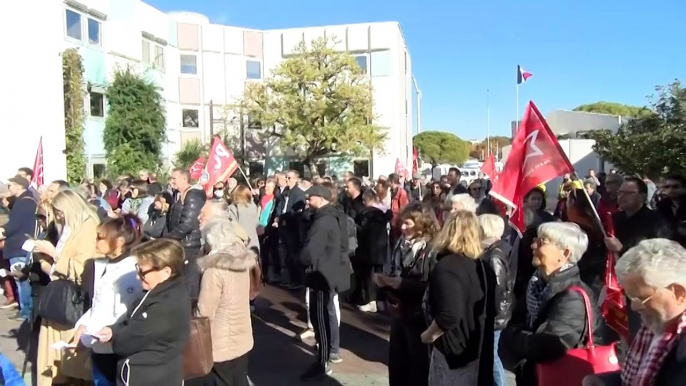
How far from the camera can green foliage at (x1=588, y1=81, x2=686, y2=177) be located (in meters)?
14.8

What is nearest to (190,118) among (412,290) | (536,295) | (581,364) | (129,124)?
(129,124)

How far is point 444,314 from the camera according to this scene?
3770mm

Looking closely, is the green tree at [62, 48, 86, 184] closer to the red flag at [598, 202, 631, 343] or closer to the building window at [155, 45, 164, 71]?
the building window at [155, 45, 164, 71]

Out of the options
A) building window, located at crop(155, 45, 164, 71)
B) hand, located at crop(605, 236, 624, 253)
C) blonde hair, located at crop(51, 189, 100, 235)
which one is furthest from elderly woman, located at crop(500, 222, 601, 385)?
building window, located at crop(155, 45, 164, 71)

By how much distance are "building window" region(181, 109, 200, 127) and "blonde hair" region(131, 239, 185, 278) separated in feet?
92.8

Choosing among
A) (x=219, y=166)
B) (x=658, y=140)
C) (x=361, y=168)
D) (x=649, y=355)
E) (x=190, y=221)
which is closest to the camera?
(x=649, y=355)

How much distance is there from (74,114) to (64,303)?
1987 centimetres

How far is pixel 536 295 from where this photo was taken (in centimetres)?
366

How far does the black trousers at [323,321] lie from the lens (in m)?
6.10

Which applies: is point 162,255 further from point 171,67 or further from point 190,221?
point 171,67

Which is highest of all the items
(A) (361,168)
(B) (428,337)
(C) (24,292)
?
(A) (361,168)

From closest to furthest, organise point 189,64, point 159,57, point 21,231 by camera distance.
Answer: point 21,231
point 159,57
point 189,64

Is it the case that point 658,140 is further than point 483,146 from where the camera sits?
No

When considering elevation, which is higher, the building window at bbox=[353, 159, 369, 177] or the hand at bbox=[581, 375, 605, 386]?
the building window at bbox=[353, 159, 369, 177]
